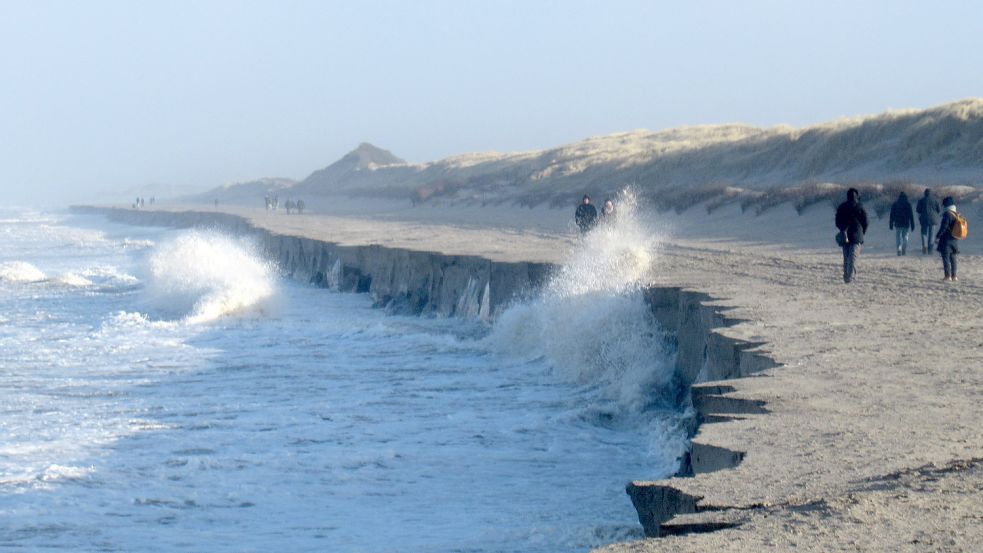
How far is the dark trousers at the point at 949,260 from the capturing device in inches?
621

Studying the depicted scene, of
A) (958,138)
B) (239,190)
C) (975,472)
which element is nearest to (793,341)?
(975,472)

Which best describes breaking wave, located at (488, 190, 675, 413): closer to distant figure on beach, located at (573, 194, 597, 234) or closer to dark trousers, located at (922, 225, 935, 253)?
distant figure on beach, located at (573, 194, 597, 234)

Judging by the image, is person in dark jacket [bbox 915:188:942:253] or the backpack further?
person in dark jacket [bbox 915:188:942:253]

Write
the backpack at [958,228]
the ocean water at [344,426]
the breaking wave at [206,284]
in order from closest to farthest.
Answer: the ocean water at [344,426] → the backpack at [958,228] → the breaking wave at [206,284]

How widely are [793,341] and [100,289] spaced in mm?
21733

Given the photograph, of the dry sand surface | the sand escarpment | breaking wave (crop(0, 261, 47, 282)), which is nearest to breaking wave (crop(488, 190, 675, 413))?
the sand escarpment

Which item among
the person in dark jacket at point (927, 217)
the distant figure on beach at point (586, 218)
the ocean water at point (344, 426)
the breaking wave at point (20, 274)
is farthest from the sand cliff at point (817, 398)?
the breaking wave at point (20, 274)

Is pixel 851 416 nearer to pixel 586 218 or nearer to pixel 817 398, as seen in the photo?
pixel 817 398

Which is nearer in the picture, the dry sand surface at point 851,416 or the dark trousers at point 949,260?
the dry sand surface at point 851,416

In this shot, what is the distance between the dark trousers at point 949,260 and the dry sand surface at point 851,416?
0.24m

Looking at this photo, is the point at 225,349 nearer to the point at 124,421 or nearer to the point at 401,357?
the point at 401,357

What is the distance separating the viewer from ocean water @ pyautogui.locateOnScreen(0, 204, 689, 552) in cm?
846

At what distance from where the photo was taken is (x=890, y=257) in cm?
2008

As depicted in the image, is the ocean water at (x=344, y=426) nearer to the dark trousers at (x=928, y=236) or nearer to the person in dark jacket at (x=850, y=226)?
the person in dark jacket at (x=850, y=226)
